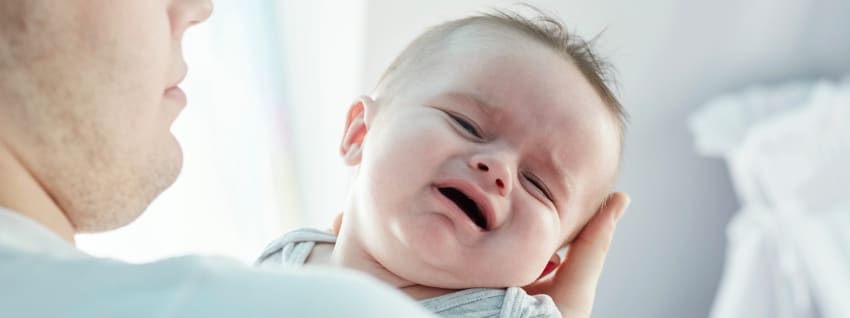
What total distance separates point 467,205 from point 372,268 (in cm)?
13

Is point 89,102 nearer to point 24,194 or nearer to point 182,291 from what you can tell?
point 24,194

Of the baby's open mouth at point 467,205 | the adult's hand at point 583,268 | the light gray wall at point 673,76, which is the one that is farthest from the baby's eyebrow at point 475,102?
the light gray wall at point 673,76

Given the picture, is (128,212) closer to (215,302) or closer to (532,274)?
(215,302)

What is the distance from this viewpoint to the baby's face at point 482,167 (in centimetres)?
92

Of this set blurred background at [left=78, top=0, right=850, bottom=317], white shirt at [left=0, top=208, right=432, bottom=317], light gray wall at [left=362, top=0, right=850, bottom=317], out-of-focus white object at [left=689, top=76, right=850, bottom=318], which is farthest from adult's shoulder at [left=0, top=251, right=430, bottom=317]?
out-of-focus white object at [left=689, top=76, right=850, bottom=318]

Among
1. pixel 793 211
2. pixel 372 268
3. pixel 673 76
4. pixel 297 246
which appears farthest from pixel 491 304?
pixel 673 76

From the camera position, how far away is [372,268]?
38.4 inches

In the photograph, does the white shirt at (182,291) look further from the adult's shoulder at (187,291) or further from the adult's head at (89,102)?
the adult's head at (89,102)

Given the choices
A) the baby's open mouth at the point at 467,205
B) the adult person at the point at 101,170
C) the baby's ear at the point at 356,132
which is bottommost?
the baby's ear at the point at 356,132

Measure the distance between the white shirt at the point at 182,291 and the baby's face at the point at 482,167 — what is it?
349 mm

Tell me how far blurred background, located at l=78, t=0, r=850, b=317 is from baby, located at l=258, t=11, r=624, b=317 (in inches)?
20.9

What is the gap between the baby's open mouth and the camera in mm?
931

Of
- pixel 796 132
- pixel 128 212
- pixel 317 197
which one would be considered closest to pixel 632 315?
pixel 796 132

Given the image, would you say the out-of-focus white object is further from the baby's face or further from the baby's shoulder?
the baby's shoulder
